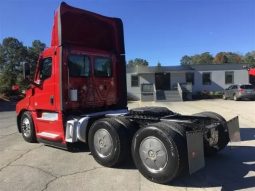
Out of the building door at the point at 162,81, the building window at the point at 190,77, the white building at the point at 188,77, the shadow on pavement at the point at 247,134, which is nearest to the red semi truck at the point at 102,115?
the shadow on pavement at the point at 247,134

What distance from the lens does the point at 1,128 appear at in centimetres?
1345

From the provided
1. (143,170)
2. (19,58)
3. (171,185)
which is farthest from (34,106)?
(19,58)

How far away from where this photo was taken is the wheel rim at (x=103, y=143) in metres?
6.75

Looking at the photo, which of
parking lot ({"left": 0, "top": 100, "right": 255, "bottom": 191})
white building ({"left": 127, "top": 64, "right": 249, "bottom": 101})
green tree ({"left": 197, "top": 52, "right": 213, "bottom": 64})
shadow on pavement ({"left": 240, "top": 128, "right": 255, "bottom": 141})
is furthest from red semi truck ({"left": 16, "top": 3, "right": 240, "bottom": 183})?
green tree ({"left": 197, "top": 52, "right": 213, "bottom": 64})

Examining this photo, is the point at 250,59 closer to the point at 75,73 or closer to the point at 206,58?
the point at 206,58

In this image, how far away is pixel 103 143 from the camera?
6879mm

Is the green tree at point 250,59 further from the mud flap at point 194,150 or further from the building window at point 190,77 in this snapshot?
the mud flap at point 194,150

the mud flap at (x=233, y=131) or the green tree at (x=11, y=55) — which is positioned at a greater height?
the green tree at (x=11, y=55)

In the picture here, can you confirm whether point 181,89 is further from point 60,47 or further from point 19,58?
point 60,47

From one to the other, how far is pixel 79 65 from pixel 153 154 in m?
3.50

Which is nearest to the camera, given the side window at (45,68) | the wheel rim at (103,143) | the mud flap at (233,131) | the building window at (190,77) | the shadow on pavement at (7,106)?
the wheel rim at (103,143)

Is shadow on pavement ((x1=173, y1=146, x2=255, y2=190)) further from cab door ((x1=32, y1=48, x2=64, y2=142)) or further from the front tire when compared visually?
the front tire

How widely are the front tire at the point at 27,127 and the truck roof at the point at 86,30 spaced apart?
2353mm

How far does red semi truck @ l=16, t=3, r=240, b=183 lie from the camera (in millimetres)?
5734
